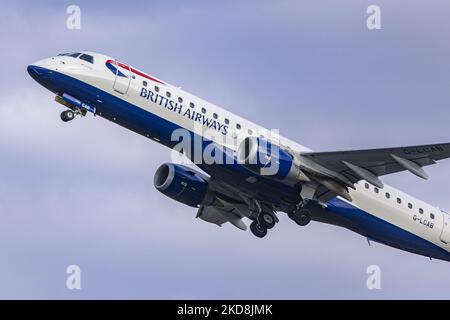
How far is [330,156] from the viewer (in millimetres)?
52000

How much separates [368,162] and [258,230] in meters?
7.35

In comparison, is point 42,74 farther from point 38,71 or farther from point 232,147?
point 232,147

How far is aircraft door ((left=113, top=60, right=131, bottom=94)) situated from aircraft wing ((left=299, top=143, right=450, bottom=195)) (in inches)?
329

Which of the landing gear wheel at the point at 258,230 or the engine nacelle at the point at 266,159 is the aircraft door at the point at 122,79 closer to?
the engine nacelle at the point at 266,159

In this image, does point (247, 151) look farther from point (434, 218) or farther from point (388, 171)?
point (434, 218)

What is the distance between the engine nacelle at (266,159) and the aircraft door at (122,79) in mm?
5659

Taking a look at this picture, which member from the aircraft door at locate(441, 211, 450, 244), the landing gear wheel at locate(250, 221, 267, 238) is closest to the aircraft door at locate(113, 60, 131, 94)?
the landing gear wheel at locate(250, 221, 267, 238)

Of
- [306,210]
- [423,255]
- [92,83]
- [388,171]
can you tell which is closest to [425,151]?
[388,171]

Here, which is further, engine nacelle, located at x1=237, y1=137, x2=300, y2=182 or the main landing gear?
the main landing gear

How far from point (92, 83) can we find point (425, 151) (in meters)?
14.7

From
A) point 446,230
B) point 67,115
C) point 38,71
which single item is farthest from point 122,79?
point 446,230

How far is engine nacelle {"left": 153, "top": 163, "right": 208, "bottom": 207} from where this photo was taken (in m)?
55.9

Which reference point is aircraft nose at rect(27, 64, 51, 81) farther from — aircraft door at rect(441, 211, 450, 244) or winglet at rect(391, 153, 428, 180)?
aircraft door at rect(441, 211, 450, 244)

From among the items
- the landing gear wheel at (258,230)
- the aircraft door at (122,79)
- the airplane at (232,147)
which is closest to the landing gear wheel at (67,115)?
the airplane at (232,147)
